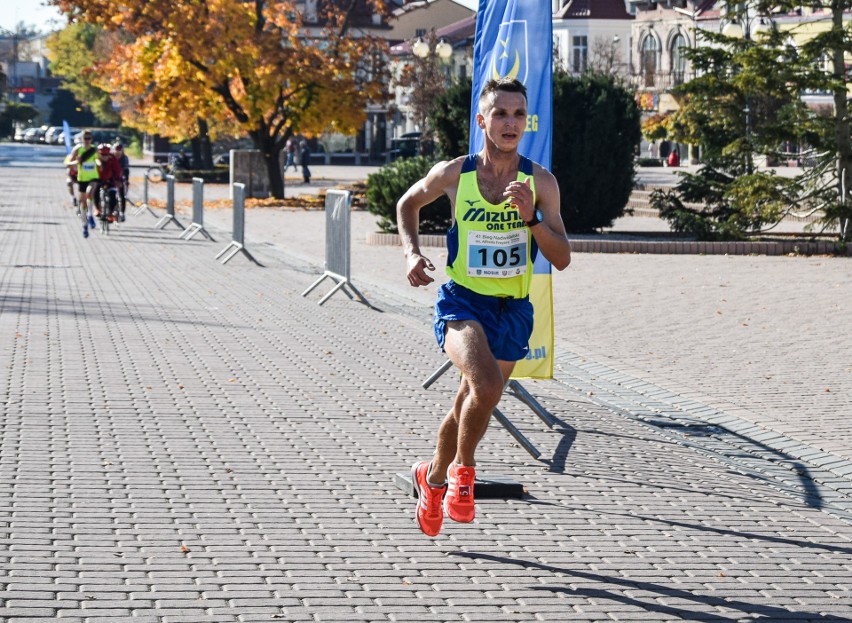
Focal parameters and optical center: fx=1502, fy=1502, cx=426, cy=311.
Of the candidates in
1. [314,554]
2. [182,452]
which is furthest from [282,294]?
[314,554]

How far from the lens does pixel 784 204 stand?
76.1ft

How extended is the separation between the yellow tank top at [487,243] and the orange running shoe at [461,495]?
2.33 ft

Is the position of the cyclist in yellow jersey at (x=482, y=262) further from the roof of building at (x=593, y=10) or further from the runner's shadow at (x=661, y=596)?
the roof of building at (x=593, y=10)

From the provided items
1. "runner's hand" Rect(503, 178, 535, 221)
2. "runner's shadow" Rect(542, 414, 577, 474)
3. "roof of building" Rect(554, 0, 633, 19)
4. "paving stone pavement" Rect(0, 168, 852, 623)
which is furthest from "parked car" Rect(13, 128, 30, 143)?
"runner's hand" Rect(503, 178, 535, 221)

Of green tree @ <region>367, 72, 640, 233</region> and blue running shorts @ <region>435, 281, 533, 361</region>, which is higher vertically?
green tree @ <region>367, 72, 640, 233</region>

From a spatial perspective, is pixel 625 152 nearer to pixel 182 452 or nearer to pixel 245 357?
pixel 245 357

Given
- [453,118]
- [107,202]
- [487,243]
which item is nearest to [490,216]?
[487,243]

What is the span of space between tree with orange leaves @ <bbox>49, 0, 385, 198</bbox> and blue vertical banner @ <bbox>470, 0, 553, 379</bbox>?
2949 cm

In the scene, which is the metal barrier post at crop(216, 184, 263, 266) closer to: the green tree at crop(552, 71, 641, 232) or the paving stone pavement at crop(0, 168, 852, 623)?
the green tree at crop(552, 71, 641, 232)

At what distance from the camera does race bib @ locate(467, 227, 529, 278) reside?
228 inches

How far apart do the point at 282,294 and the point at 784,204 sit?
9668 millimetres

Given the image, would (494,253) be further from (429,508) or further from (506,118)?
(429,508)

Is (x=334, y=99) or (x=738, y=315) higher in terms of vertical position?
(x=334, y=99)

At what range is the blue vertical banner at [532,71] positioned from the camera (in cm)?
914
